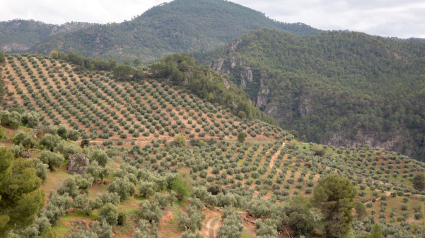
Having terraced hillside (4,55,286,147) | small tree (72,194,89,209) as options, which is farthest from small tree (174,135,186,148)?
small tree (72,194,89,209)

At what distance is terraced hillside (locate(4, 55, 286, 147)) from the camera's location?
184ft

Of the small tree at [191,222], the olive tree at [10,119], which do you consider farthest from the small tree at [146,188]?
the olive tree at [10,119]

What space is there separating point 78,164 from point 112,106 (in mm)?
44794

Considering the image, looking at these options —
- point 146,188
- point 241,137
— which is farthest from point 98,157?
point 241,137

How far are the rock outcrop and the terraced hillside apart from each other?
3164 centimetres

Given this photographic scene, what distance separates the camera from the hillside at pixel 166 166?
17016mm

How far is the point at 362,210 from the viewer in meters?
33.8

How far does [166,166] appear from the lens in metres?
43.3

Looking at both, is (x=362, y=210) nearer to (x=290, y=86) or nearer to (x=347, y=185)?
(x=347, y=185)

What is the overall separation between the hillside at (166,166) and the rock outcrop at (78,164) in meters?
0.42

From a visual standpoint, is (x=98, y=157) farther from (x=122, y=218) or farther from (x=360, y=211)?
(x=360, y=211)

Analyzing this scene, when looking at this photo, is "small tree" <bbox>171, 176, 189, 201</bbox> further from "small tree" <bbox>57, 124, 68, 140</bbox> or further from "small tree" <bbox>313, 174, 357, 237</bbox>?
"small tree" <bbox>57, 124, 68, 140</bbox>

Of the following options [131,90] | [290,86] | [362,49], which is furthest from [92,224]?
[362,49]

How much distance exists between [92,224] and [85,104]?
54.2 meters
